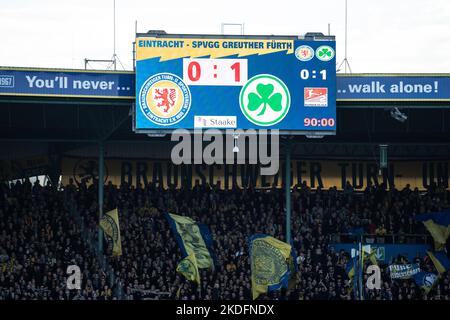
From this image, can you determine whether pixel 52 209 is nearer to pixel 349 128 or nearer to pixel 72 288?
pixel 72 288

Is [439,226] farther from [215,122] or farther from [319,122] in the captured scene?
[215,122]

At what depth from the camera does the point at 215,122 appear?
A: 3447 cm

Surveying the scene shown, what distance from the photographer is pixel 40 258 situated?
114ft

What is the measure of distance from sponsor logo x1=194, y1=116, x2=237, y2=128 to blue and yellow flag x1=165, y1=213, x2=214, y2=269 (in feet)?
10.9

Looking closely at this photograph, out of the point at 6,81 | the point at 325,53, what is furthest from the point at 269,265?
the point at 6,81

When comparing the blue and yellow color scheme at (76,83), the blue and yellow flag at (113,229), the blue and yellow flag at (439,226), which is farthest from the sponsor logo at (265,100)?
the blue and yellow flag at (439,226)

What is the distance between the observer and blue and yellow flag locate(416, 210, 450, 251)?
3666 centimetres

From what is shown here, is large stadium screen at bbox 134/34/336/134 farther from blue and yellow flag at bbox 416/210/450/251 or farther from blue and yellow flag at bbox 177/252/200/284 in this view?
blue and yellow flag at bbox 416/210/450/251

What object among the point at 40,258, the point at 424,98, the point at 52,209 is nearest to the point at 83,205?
the point at 52,209

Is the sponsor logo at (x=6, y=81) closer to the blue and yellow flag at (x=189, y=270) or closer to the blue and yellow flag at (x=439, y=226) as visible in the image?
the blue and yellow flag at (x=189, y=270)

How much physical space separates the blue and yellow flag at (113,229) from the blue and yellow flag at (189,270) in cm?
268

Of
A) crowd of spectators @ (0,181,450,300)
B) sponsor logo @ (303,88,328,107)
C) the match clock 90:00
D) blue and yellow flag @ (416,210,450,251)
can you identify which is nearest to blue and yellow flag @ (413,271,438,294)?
crowd of spectators @ (0,181,450,300)

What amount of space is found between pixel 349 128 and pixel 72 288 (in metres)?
13.3

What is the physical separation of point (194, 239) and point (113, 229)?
2.86 meters
